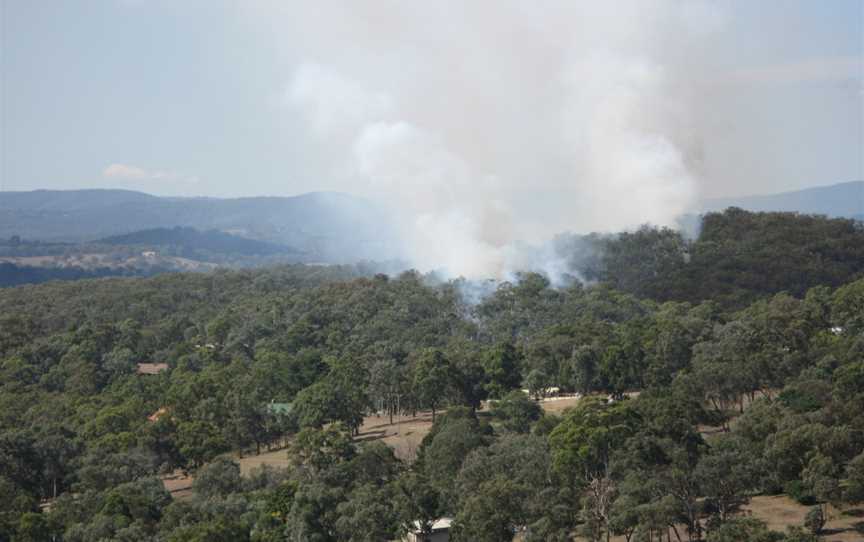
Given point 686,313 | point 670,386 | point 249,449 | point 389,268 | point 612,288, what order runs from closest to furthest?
point 670,386 → point 249,449 → point 686,313 → point 612,288 → point 389,268

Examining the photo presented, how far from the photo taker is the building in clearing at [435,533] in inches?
1172

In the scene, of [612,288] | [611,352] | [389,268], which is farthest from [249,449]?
[389,268]

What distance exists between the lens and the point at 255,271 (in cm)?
10769

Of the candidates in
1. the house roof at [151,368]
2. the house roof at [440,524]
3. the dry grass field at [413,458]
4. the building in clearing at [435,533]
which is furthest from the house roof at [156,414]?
the building in clearing at [435,533]

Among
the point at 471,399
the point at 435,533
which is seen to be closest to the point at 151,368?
the point at 471,399

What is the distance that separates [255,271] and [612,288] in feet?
149

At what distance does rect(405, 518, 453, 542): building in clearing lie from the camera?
2978 centimetres

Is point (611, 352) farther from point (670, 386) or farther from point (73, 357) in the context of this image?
point (73, 357)

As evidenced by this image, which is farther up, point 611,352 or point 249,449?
point 611,352

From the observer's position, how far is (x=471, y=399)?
47469 millimetres

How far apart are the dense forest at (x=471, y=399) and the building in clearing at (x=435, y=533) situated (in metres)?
0.39

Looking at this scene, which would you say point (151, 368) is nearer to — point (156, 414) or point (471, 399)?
point (156, 414)

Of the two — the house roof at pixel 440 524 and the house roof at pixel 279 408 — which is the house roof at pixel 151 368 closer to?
the house roof at pixel 279 408

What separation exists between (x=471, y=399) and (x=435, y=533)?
57.2ft
